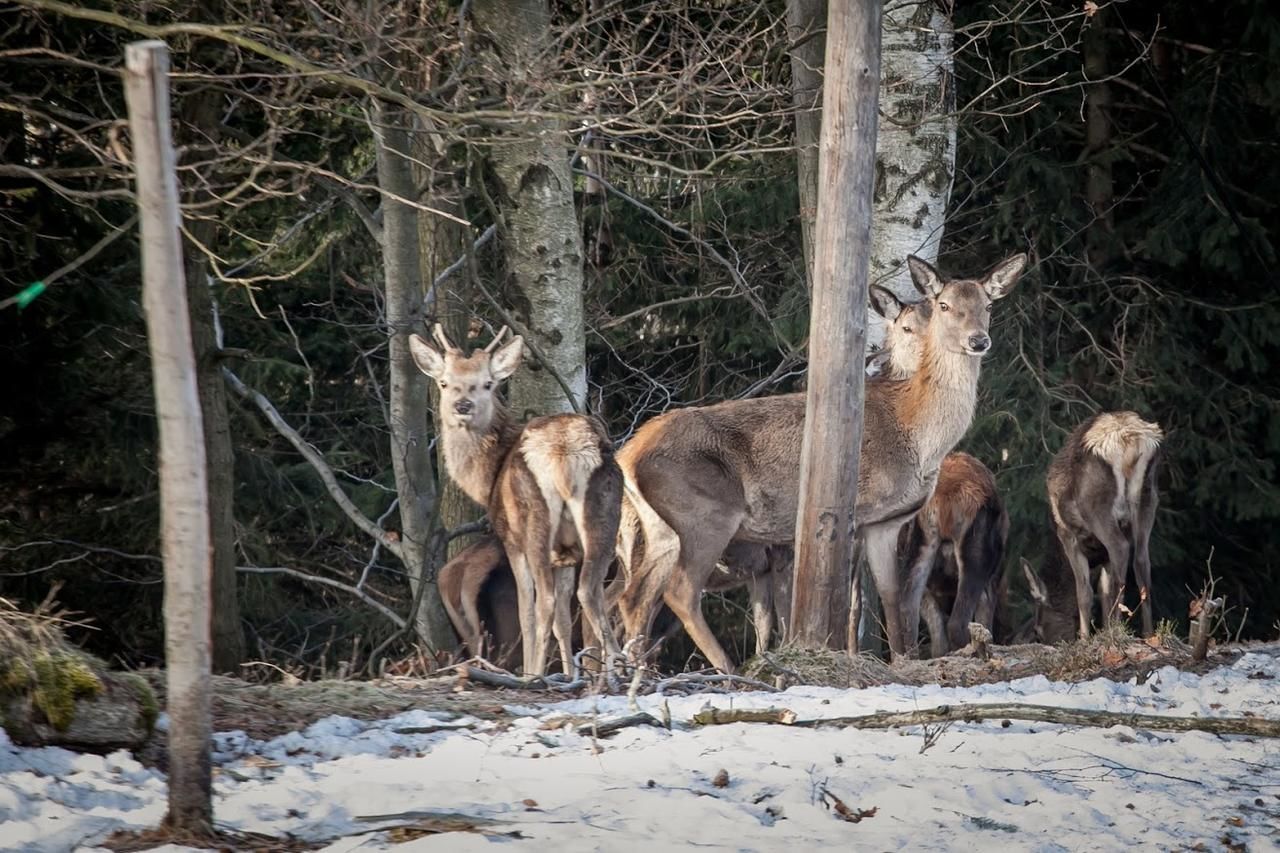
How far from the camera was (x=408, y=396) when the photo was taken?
13383 mm

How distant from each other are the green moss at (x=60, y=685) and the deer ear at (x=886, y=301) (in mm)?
7991

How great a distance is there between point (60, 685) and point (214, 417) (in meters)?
5.97

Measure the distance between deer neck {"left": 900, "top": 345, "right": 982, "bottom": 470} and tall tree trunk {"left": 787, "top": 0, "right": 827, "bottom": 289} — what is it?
1552mm

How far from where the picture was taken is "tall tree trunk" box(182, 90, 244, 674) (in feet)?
38.3

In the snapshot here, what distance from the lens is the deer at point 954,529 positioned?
12.9 meters

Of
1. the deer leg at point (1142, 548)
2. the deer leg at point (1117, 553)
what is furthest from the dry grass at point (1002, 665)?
the deer leg at point (1117, 553)

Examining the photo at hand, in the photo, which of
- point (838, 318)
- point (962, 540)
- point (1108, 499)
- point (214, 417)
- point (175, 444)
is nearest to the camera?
point (175, 444)

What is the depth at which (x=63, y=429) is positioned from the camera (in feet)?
45.6

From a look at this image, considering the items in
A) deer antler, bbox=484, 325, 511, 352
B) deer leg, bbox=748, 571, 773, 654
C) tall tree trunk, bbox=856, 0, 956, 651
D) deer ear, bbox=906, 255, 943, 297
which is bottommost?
deer leg, bbox=748, 571, 773, 654

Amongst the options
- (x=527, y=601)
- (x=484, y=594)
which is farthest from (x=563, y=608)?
(x=484, y=594)

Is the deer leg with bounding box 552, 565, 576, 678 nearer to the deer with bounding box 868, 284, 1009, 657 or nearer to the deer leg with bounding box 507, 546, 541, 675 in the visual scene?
the deer leg with bounding box 507, 546, 541, 675

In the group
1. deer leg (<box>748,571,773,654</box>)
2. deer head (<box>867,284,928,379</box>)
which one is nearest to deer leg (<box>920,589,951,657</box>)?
deer leg (<box>748,571,773,654</box>)

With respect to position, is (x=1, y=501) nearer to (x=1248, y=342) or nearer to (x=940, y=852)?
(x=940, y=852)

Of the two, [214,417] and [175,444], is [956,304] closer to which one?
[214,417]
